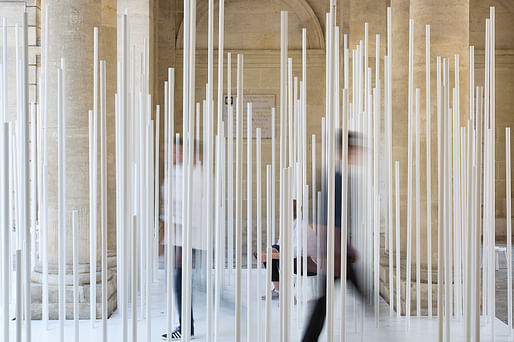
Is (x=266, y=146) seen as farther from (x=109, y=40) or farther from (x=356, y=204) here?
(x=356, y=204)

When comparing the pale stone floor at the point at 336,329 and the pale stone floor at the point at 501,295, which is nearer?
the pale stone floor at the point at 336,329

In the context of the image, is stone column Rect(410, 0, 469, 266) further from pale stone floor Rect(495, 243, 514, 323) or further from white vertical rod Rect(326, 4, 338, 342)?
white vertical rod Rect(326, 4, 338, 342)

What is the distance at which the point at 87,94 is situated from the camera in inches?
234

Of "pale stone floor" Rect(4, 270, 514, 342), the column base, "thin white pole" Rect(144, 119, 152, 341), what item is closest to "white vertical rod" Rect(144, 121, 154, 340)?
"thin white pole" Rect(144, 119, 152, 341)

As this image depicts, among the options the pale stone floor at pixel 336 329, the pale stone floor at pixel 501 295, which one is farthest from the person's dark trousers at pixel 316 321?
the pale stone floor at pixel 501 295

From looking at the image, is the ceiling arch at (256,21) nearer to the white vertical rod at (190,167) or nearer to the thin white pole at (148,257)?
the thin white pole at (148,257)

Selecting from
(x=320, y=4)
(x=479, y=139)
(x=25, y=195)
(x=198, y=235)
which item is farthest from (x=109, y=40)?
(x=320, y=4)

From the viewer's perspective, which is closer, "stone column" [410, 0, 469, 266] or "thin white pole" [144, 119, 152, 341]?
"thin white pole" [144, 119, 152, 341]

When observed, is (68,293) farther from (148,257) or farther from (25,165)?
(25,165)

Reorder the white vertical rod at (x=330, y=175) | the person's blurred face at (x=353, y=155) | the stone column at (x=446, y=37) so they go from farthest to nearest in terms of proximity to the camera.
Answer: the stone column at (x=446, y=37)
the person's blurred face at (x=353, y=155)
the white vertical rod at (x=330, y=175)

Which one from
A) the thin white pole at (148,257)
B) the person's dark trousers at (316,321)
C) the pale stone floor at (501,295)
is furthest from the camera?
the pale stone floor at (501,295)

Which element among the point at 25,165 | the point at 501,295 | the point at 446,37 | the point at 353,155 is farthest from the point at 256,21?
the point at 25,165

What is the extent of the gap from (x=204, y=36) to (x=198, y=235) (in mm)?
7678

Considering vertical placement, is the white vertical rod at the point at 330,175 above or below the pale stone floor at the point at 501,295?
above
